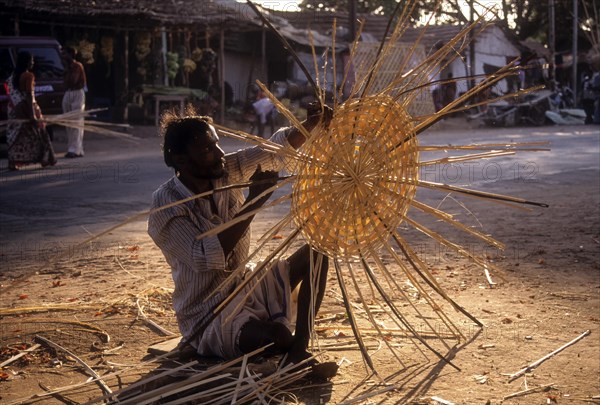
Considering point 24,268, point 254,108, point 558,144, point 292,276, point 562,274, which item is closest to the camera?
point 292,276

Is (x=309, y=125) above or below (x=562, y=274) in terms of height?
above

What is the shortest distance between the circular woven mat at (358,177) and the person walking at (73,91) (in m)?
10.2

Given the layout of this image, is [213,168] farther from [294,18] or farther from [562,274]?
[294,18]

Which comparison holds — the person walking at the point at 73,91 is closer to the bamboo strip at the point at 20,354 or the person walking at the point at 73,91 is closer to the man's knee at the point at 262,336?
the bamboo strip at the point at 20,354

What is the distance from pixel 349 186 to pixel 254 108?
46.6 feet

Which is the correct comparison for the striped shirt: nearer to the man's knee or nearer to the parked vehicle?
the man's knee

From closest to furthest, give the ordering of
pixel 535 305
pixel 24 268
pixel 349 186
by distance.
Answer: pixel 349 186
pixel 535 305
pixel 24 268

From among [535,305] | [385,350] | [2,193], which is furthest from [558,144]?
[385,350]

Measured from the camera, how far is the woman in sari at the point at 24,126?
1053 centimetres

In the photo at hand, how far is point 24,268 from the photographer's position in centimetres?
536

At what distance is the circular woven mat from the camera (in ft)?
8.84

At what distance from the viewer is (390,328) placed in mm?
3822

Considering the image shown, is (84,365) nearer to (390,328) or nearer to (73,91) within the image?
(390,328)

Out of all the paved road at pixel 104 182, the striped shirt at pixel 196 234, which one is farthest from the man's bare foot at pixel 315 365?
the paved road at pixel 104 182
